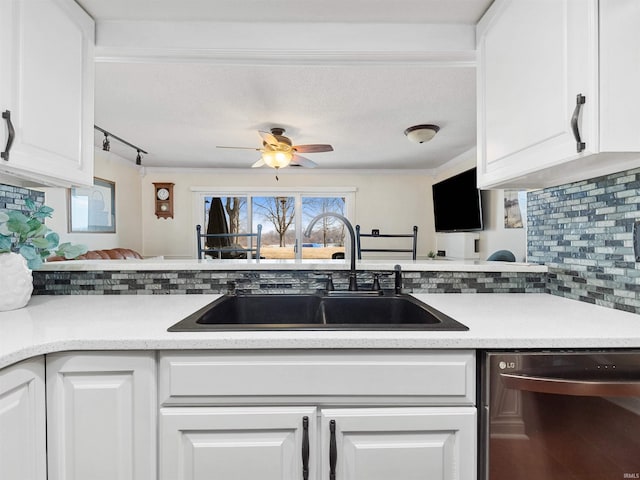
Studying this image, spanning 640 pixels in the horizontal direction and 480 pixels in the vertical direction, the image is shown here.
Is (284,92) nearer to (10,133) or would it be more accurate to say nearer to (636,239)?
(10,133)

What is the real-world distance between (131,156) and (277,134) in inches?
98.2

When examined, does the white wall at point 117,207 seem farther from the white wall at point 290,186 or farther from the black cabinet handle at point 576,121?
the black cabinet handle at point 576,121

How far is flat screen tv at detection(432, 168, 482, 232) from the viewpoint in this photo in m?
3.92

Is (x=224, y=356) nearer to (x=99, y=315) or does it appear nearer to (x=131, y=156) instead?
(x=99, y=315)

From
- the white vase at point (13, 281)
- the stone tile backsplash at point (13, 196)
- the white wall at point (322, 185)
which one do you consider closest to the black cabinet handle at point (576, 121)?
the white vase at point (13, 281)

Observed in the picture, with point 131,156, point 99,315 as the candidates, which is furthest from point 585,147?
point 131,156

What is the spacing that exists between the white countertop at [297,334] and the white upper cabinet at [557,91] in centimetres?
49

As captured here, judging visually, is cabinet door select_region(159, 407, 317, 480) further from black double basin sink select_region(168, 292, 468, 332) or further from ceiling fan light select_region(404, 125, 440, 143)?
ceiling fan light select_region(404, 125, 440, 143)

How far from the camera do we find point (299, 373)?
87cm

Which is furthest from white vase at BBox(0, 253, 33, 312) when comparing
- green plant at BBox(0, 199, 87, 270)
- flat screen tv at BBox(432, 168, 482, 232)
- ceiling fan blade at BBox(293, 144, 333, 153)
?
flat screen tv at BBox(432, 168, 482, 232)

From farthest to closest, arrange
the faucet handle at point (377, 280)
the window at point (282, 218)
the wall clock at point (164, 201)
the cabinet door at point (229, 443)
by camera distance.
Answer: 1. the window at point (282, 218)
2. the wall clock at point (164, 201)
3. the faucet handle at point (377, 280)
4. the cabinet door at point (229, 443)

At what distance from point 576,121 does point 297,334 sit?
38.0 inches

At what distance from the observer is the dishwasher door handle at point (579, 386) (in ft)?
2.67

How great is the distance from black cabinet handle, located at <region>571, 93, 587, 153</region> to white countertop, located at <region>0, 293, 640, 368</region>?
0.51m
